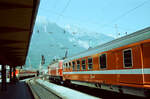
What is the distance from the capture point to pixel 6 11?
6.79 metres

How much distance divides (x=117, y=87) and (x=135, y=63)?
199 centimetres

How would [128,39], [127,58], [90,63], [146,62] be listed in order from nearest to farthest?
[146,62]
[127,58]
[128,39]
[90,63]

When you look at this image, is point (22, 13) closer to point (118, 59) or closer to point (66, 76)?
point (118, 59)

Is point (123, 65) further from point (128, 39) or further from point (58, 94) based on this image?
point (58, 94)

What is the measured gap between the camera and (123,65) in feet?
31.1

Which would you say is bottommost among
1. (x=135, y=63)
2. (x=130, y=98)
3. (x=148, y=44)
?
(x=130, y=98)

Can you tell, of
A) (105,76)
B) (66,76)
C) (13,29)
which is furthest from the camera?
(66,76)

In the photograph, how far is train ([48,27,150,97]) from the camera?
318 inches

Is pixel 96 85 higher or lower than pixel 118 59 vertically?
lower

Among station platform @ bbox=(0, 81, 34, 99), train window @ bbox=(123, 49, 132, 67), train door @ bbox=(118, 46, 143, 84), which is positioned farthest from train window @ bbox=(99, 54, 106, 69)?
station platform @ bbox=(0, 81, 34, 99)

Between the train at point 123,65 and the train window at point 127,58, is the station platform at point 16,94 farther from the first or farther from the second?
the train window at point 127,58

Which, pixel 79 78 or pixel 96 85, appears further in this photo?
pixel 79 78

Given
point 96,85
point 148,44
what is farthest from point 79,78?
point 148,44

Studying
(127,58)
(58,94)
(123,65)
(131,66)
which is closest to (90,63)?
(58,94)
